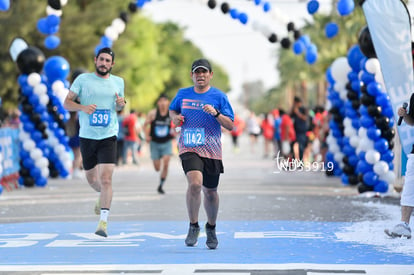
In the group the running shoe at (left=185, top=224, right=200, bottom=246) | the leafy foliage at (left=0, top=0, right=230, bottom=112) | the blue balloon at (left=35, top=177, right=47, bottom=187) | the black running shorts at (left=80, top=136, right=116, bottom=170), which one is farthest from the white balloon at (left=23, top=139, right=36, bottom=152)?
the leafy foliage at (left=0, top=0, right=230, bottom=112)

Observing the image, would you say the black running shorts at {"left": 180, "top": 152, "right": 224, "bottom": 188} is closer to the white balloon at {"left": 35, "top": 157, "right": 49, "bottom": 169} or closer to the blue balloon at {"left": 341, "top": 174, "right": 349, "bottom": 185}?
the blue balloon at {"left": 341, "top": 174, "right": 349, "bottom": 185}

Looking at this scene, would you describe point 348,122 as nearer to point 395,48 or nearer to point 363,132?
point 363,132

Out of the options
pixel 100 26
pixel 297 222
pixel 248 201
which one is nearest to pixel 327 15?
pixel 100 26

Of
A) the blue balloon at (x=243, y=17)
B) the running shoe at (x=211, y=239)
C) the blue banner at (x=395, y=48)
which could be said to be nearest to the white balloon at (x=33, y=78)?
the blue balloon at (x=243, y=17)

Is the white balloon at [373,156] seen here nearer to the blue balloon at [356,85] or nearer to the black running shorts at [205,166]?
the blue balloon at [356,85]

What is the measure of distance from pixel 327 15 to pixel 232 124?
37.9 m

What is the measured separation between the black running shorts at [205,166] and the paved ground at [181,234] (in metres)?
0.67

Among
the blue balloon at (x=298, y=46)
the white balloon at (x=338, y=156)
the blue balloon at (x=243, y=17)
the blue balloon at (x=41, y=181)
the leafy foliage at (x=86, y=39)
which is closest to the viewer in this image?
the blue balloon at (x=41, y=181)

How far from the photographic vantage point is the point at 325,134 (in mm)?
22453

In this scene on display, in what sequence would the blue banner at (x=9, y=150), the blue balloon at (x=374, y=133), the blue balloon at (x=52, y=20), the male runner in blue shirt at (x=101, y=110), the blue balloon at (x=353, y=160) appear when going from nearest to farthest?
the male runner in blue shirt at (x=101, y=110) < the blue balloon at (x=374, y=133) < the blue balloon at (x=353, y=160) < the blue banner at (x=9, y=150) < the blue balloon at (x=52, y=20)

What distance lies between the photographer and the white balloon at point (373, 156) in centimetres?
1542

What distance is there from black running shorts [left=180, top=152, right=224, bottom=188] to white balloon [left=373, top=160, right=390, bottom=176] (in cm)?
675

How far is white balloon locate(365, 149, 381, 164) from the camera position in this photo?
607 inches

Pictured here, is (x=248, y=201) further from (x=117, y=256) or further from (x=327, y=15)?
(x=327, y=15)
